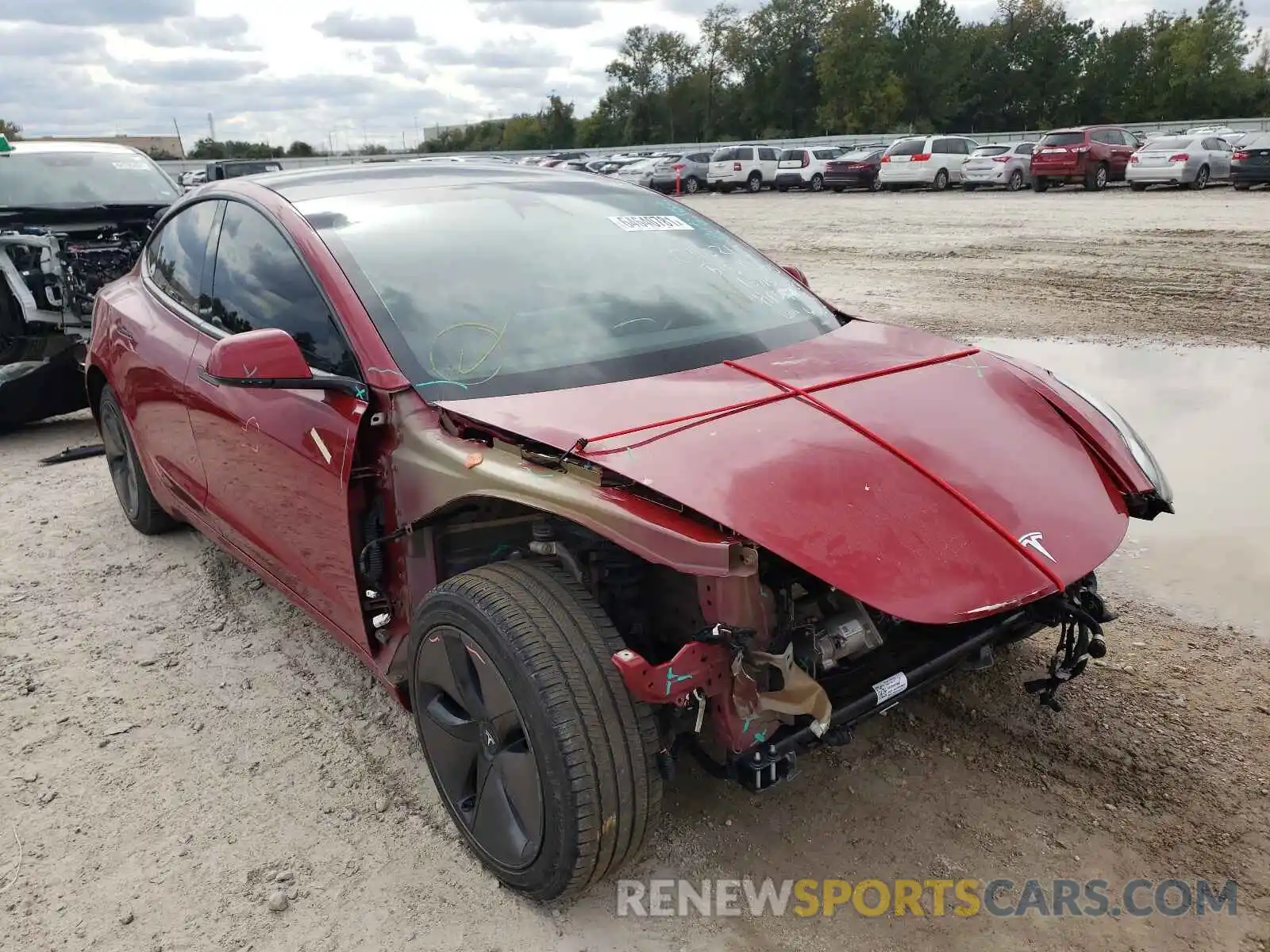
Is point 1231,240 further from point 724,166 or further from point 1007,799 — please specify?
point 724,166

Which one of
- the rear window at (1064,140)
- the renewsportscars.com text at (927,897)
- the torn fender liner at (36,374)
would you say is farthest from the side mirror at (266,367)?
the rear window at (1064,140)

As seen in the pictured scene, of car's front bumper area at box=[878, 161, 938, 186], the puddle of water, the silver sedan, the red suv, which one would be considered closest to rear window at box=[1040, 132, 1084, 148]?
the red suv

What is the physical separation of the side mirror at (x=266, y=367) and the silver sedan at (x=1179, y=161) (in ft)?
78.3

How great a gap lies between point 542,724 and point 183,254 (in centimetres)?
282

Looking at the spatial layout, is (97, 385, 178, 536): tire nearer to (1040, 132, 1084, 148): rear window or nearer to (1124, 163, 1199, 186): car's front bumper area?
(1124, 163, 1199, 186): car's front bumper area

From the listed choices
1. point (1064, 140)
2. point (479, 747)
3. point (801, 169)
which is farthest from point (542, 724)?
point (801, 169)

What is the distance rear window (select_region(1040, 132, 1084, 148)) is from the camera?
23.2 m

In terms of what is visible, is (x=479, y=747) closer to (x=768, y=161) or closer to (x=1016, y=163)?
(x=1016, y=163)

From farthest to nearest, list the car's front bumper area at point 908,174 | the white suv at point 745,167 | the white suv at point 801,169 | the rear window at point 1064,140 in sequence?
1. the white suv at point 745,167
2. the white suv at point 801,169
3. the car's front bumper area at point 908,174
4. the rear window at point 1064,140

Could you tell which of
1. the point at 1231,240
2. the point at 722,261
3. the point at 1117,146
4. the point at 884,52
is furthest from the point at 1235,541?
the point at 884,52

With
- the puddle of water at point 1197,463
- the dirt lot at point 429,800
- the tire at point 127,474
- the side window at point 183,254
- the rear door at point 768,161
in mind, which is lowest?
the dirt lot at point 429,800

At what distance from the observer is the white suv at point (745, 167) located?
30312 mm

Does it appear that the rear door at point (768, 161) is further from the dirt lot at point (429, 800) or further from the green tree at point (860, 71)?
the green tree at point (860, 71)

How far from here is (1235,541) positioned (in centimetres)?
410
